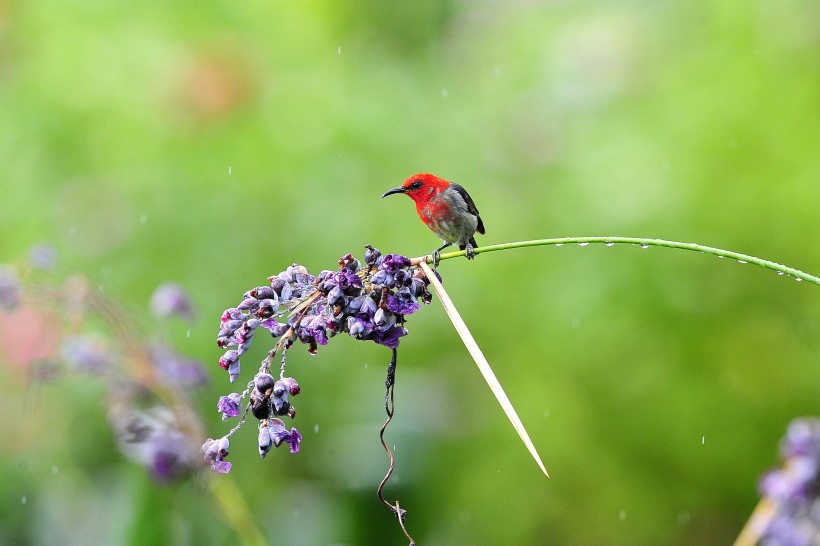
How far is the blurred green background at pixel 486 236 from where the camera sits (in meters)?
3.29

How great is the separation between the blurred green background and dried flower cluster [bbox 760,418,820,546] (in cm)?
169

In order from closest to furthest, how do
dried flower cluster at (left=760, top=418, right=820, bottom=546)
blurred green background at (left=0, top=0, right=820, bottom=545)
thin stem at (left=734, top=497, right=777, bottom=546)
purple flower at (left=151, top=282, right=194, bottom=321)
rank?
dried flower cluster at (left=760, top=418, right=820, bottom=546), thin stem at (left=734, top=497, right=777, bottom=546), purple flower at (left=151, top=282, right=194, bottom=321), blurred green background at (left=0, top=0, right=820, bottom=545)

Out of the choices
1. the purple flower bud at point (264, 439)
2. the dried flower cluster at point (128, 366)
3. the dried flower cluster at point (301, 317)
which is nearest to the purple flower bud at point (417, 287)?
the dried flower cluster at point (301, 317)

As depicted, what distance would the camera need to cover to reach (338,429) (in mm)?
3416

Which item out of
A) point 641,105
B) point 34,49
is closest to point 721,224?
point 641,105

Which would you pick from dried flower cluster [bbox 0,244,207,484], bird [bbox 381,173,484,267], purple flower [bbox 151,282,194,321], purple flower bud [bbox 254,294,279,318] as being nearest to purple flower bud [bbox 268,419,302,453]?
purple flower bud [bbox 254,294,279,318]

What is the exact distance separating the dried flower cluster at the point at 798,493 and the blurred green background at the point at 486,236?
5.54 feet

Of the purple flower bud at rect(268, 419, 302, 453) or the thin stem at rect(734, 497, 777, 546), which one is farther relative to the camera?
the thin stem at rect(734, 497, 777, 546)

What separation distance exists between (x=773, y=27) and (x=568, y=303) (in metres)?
1.22

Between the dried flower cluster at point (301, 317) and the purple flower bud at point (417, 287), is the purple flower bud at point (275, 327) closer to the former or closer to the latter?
the dried flower cluster at point (301, 317)

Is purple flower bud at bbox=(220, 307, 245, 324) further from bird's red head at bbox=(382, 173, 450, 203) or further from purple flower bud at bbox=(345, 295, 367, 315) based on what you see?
bird's red head at bbox=(382, 173, 450, 203)

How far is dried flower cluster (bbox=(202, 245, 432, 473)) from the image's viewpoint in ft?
3.05

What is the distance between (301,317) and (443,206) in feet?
2.57

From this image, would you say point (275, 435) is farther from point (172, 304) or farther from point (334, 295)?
point (172, 304)
